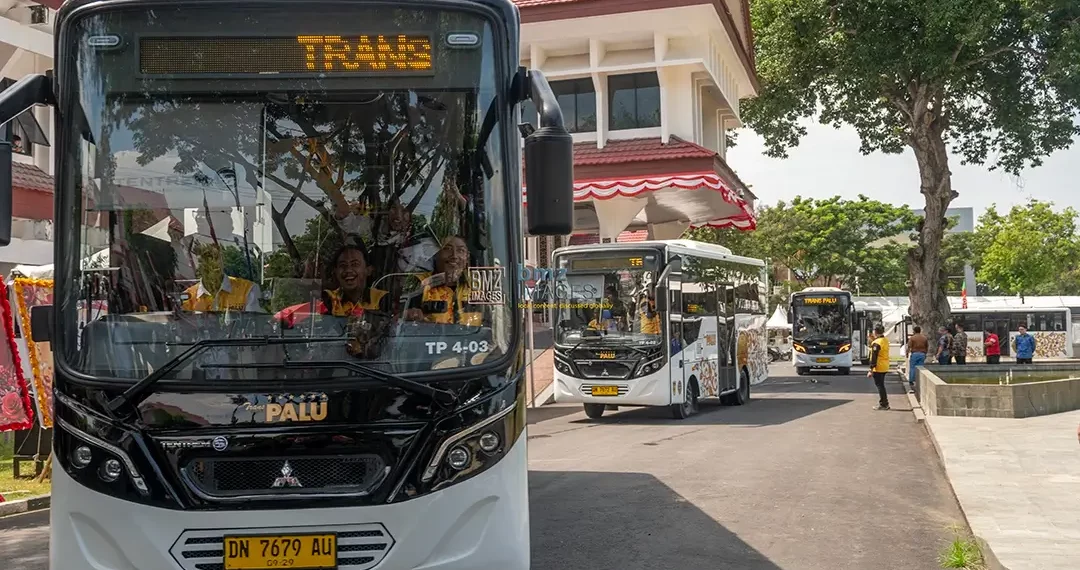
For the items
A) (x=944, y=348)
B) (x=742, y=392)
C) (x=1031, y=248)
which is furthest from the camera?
(x=1031, y=248)

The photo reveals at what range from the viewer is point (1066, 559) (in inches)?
290

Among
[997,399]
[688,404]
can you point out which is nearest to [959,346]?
[688,404]

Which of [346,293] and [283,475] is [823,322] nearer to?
[346,293]

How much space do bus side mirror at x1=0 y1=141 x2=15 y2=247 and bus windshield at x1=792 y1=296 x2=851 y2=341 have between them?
1438 inches

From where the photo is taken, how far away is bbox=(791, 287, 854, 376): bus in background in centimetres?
3947

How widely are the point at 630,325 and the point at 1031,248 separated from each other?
4871 cm

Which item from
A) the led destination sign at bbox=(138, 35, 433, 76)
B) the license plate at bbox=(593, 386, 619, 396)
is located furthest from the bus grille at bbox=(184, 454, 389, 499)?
the license plate at bbox=(593, 386, 619, 396)

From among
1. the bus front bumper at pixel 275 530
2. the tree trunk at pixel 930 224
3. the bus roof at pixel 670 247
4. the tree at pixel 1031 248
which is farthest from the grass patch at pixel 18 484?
the tree at pixel 1031 248

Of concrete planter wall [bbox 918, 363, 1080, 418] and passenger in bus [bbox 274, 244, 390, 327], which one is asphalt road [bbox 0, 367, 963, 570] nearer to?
concrete planter wall [bbox 918, 363, 1080, 418]

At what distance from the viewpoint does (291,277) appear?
5.46m

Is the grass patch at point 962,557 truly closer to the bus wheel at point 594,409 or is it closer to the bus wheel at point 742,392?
the bus wheel at point 594,409

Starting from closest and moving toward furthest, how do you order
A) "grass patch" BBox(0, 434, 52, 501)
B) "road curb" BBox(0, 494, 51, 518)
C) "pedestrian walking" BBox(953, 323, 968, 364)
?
"road curb" BBox(0, 494, 51, 518)
"grass patch" BBox(0, 434, 52, 501)
"pedestrian walking" BBox(953, 323, 968, 364)

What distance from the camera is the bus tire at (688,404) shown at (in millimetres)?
20422

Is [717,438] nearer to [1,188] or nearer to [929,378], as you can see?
[929,378]
